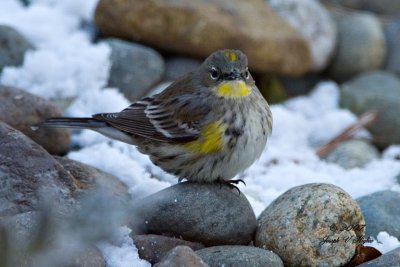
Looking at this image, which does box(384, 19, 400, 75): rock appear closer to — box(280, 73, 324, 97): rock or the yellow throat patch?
box(280, 73, 324, 97): rock

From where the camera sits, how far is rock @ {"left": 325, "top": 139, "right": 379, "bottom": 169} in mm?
6562

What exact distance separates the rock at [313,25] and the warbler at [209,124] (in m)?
3.36

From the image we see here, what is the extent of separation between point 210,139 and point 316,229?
2.70ft

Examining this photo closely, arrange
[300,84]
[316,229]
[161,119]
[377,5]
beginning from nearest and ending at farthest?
[316,229] < [161,119] < [300,84] < [377,5]

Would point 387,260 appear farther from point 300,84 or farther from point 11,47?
point 300,84

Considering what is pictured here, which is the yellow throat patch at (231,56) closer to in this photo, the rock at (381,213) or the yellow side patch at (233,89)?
the yellow side patch at (233,89)

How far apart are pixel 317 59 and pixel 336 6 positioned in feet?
3.97

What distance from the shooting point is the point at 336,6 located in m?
9.05

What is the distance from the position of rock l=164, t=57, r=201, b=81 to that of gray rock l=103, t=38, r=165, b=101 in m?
0.17

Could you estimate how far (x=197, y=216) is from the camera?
435 cm

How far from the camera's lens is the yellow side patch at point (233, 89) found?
4699 mm

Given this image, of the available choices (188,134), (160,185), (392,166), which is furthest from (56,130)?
(392,166)

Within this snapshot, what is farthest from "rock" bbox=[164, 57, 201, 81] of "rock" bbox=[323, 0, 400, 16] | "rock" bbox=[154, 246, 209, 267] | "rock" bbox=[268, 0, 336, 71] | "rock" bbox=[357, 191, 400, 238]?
"rock" bbox=[154, 246, 209, 267]

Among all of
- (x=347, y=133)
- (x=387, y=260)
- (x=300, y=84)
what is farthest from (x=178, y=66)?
(x=387, y=260)
